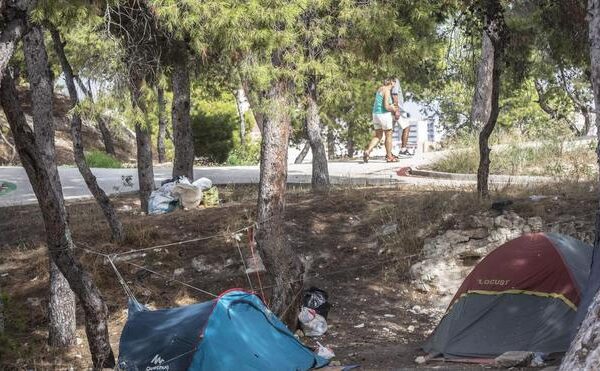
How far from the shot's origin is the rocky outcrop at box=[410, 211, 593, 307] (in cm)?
1177

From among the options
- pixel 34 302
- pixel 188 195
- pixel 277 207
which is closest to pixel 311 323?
pixel 277 207

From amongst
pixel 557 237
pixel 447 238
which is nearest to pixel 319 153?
pixel 447 238

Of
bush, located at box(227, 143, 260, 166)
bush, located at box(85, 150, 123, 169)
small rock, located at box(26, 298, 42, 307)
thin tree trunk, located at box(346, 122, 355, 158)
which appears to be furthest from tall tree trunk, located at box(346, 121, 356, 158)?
small rock, located at box(26, 298, 42, 307)

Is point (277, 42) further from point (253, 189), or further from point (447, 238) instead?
point (253, 189)

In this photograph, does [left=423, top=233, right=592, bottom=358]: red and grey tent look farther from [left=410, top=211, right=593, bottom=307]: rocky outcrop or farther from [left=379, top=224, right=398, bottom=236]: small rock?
[left=379, top=224, right=398, bottom=236]: small rock

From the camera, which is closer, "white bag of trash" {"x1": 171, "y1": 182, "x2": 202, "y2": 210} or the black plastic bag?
the black plastic bag

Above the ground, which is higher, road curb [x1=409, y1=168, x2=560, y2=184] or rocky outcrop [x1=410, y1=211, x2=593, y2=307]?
road curb [x1=409, y1=168, x2=560, y2=184]

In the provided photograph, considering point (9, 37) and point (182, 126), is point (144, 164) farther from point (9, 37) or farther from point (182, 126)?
point (9, 37)

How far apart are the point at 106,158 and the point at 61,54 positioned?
17735 millimetres

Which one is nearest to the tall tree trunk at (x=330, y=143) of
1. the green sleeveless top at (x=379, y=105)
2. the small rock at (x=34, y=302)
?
the green sleeveless top at (x=379, y=105)

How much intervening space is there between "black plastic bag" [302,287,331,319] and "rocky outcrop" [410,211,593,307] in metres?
1.58

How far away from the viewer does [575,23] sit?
1148 centimetres

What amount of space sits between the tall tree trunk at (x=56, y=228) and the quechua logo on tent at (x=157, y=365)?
0.47 meters

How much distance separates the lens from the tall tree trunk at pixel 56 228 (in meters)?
7.57
